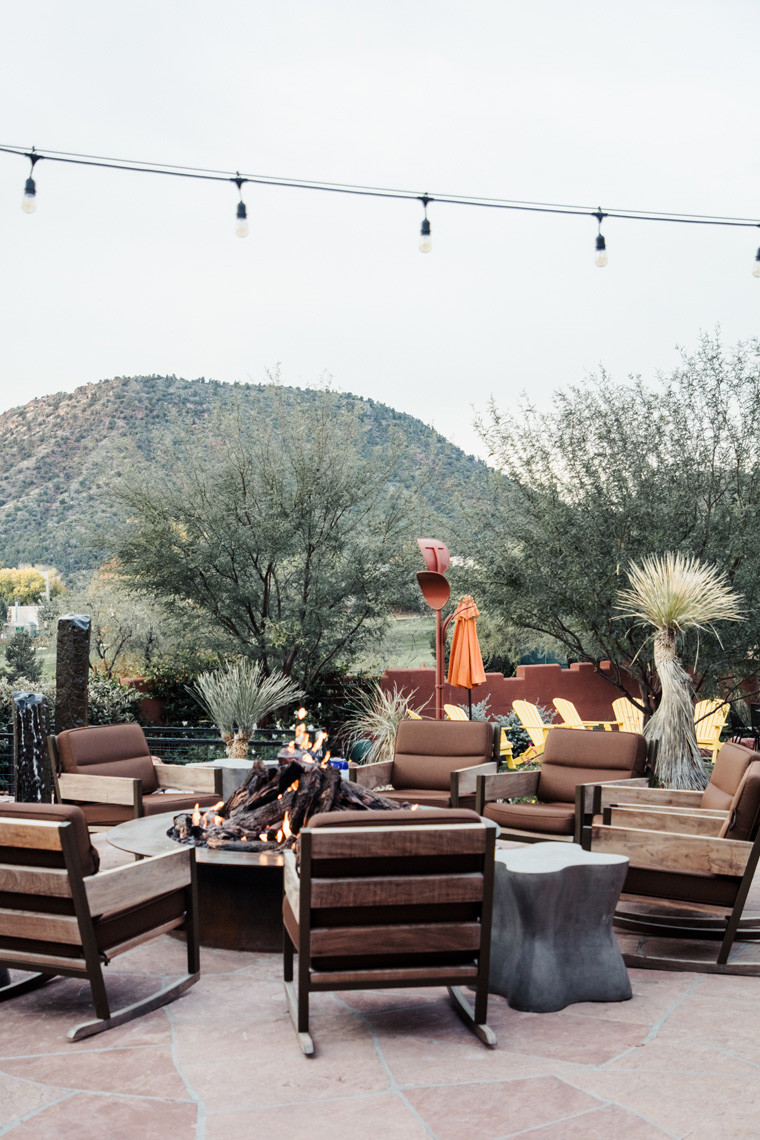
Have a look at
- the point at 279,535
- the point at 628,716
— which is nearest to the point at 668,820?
the point at 628,716

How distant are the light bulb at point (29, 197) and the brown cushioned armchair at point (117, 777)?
3.19 m

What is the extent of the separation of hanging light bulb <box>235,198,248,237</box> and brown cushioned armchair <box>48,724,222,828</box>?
3.29 m

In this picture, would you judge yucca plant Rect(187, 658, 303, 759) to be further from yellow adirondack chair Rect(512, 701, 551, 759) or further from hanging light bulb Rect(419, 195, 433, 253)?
hanging light bulb Rect(419, 195, 433, 253)

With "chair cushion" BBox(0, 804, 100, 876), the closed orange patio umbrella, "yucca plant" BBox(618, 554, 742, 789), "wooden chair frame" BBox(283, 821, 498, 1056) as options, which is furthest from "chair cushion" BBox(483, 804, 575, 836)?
the closed orange patio umbrella

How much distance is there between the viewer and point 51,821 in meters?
3.13

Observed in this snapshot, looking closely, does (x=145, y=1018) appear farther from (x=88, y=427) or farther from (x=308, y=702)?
Answer: (x=88, y=427)

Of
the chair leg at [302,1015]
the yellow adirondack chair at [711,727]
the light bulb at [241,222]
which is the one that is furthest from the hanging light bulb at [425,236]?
the yellow adirondack chair at [711,727]

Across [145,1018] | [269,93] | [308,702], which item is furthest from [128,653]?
[145,1018]

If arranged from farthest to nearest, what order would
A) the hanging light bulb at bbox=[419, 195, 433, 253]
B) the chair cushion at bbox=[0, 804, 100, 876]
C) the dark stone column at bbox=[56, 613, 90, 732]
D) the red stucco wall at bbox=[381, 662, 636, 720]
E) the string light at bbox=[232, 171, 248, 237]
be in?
the red stucco wall at bbox=[381, 662, 636, 720], the dark stone column at bbox=[56, 613, 90, 732], the hanging light bulb at bbox=[419, 195, 433, 253], the string light at bbox=[232, 171, 248, 237], the chair cushion at bbox=[0, 804, 100, 876]

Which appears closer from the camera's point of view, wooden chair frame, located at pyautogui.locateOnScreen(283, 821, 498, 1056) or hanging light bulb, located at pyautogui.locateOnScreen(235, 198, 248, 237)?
wooden chair frame, located at pyautogui.locateOnScreen(283, 821, 498, 1056)

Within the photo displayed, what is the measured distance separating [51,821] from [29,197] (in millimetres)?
4172

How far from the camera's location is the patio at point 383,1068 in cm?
251

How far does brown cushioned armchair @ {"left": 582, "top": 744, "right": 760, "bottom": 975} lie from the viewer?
12.8ft

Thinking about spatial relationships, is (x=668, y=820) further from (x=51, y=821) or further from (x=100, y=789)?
(x=100, y=789)
